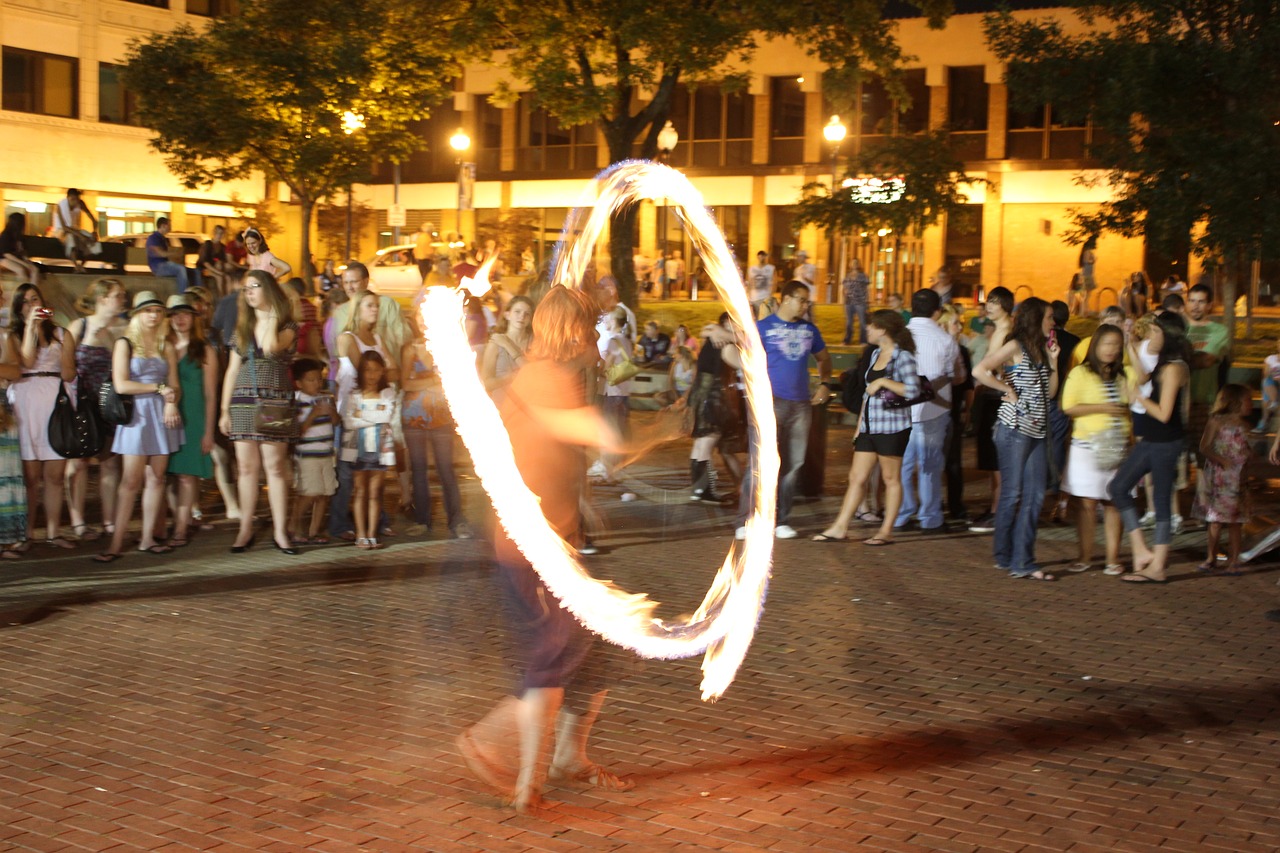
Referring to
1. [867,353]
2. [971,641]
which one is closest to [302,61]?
[867,353]

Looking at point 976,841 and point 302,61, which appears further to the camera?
point 302,61

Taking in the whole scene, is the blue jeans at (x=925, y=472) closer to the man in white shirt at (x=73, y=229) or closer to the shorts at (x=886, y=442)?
the shorts at (x=886, y=442)

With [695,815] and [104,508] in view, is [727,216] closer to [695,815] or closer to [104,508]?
[104,508]

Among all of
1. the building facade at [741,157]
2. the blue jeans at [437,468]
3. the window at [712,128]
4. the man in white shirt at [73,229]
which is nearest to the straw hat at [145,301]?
the blue jeans at [437,468]

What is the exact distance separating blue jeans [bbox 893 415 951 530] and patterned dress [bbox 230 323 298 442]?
206 inches

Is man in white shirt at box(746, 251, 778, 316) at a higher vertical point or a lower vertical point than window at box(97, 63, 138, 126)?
lower

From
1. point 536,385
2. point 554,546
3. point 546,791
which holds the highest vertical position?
point 536,385

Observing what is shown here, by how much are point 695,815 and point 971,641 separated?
3.42 meters

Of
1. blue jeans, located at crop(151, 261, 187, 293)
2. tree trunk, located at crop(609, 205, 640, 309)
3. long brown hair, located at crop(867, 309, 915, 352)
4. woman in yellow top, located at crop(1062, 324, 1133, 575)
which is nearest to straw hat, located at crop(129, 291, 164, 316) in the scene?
long brown hair, located at crop(867, 309, 915, 352)

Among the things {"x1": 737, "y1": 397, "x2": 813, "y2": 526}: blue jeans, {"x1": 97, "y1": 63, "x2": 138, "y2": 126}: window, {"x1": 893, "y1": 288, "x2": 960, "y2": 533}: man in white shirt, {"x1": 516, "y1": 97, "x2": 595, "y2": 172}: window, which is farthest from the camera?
{"x1": 516, "y1": 97, "x2": 595, "y2": 172}: window

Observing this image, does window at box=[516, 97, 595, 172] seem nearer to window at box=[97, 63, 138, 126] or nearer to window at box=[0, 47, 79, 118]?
window at box=[97, 63, 138, 126]

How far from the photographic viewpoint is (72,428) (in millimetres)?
10531

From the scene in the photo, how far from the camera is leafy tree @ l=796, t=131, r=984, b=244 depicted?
26.9 metres

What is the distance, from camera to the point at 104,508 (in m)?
11.2
